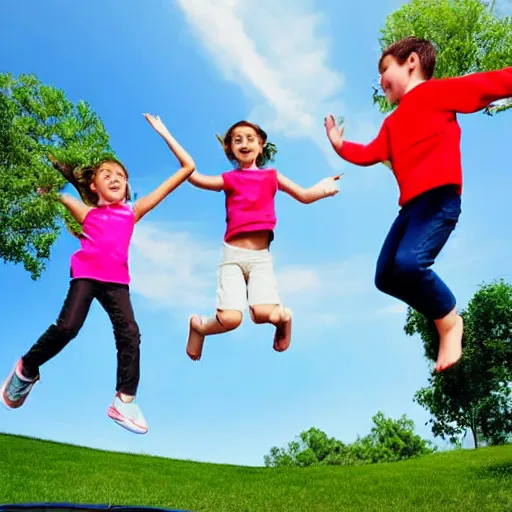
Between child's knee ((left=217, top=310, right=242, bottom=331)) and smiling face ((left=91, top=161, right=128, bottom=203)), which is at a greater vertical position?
smiling face ((left=91, top=161, right=128, bottom=203))

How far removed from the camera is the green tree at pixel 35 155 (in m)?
6.90

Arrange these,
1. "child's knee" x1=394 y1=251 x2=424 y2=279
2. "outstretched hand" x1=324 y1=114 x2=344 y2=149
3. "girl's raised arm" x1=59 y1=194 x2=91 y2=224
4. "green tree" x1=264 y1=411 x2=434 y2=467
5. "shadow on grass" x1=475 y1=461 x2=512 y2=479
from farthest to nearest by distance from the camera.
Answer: "green tree" x1=264 y1=411 x2=434 y2=467
"shadow on grass" x1=475 y1=461 x2=512 y2=479
"girl's raised arm" x1=59 y1=194 x2=91 y2=224
"outstretched hand" x1=324 y1=114 x2=344 y2=149
"child's knee" x1=394 y1=251 x2=424 y2=279

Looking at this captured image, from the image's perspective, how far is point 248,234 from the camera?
5410 millimetres

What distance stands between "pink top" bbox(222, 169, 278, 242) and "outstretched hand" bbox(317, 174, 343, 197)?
33cm

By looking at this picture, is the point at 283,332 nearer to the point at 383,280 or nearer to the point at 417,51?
the point at 383,280

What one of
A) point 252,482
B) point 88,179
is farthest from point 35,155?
point 252,482

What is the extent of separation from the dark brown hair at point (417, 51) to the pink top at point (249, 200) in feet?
4.06

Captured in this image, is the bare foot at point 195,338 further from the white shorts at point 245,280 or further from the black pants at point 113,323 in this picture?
the black pants at point 113,323

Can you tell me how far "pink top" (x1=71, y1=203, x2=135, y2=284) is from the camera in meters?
5.37

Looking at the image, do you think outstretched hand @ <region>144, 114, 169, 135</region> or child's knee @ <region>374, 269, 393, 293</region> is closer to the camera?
child's knee @ <region>374, 269, 393, 293</region>

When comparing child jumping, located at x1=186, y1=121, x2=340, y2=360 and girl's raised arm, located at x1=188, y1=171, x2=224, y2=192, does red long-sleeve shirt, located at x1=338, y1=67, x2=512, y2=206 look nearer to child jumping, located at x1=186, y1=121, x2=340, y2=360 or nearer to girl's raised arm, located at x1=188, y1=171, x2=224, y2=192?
child jumping, located at x1=186, y1=121, x2=340, y2=360

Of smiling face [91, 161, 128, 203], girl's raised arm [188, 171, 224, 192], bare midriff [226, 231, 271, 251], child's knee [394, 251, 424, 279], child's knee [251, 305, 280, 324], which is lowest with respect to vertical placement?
child's knee [394, 251, 424, 279]

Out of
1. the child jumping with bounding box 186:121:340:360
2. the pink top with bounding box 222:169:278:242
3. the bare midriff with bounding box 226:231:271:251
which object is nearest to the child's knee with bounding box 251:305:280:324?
the child jumping with bounding box 186:121:340:360

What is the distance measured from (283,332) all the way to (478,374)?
8772mm
